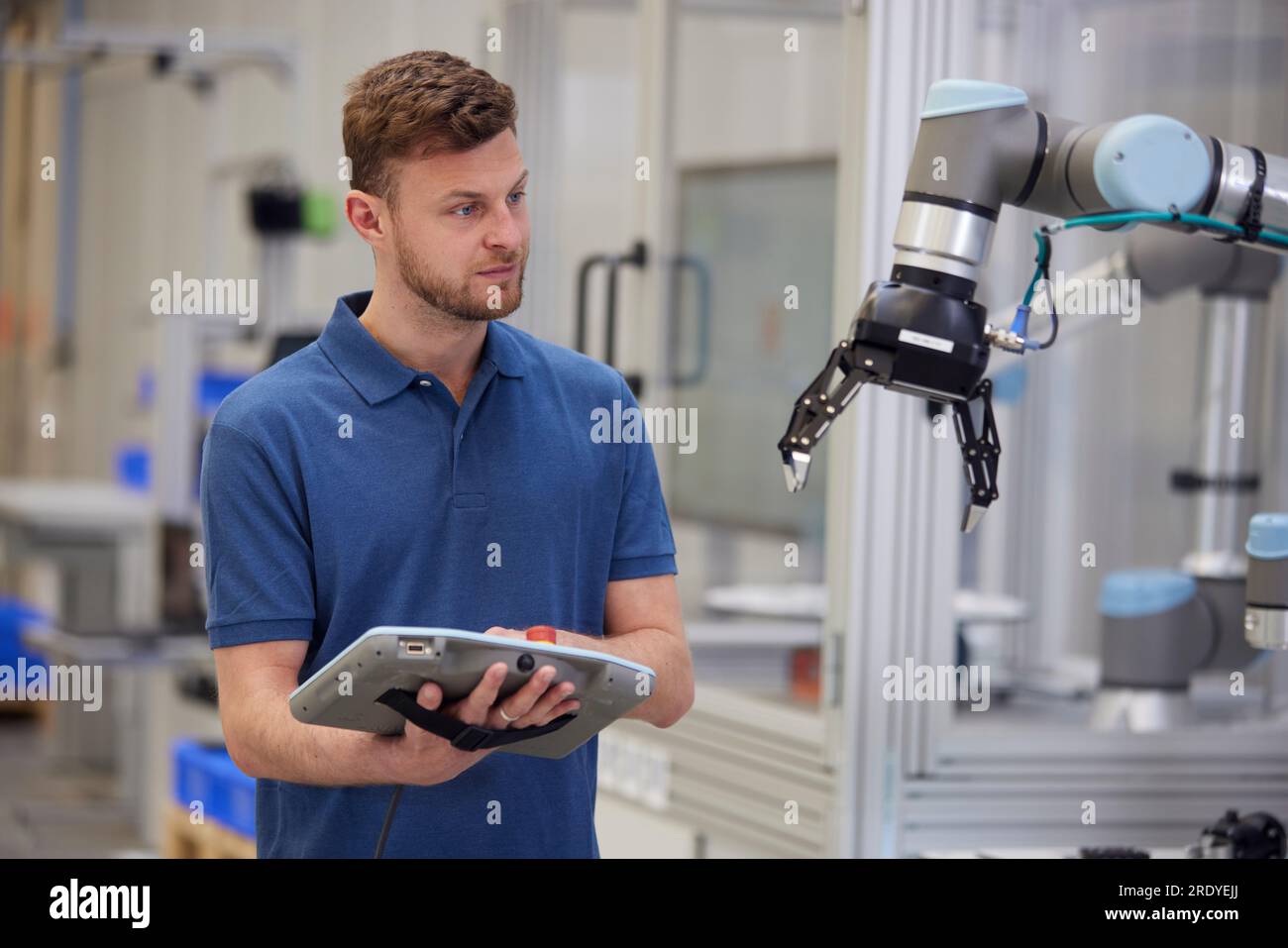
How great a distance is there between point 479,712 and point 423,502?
30 cm

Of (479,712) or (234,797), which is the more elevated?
(479,712)

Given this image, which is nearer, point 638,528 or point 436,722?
point 436,722

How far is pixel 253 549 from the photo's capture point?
148 cm

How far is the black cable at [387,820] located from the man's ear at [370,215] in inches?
20.3

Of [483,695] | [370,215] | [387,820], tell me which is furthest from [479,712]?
[370,215]

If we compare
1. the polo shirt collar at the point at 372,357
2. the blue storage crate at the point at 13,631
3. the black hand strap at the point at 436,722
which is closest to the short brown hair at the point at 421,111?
the polo shirt collar at the point at 372,357

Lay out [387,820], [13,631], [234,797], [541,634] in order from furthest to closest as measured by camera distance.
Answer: [13,631] < [234,797] < [387,820] < [541,634]

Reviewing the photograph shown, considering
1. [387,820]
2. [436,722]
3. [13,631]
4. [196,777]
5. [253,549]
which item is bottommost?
[13,631]

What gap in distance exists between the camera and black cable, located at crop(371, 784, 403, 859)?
1.49 metres

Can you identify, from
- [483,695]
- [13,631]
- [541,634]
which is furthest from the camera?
[13,631]

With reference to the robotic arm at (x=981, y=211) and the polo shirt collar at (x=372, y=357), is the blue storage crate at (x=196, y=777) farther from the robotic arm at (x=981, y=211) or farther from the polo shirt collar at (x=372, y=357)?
the robotic arm at (x=981, y=211)

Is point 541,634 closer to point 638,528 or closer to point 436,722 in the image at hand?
point 436,722

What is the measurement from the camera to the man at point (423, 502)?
1483mm
